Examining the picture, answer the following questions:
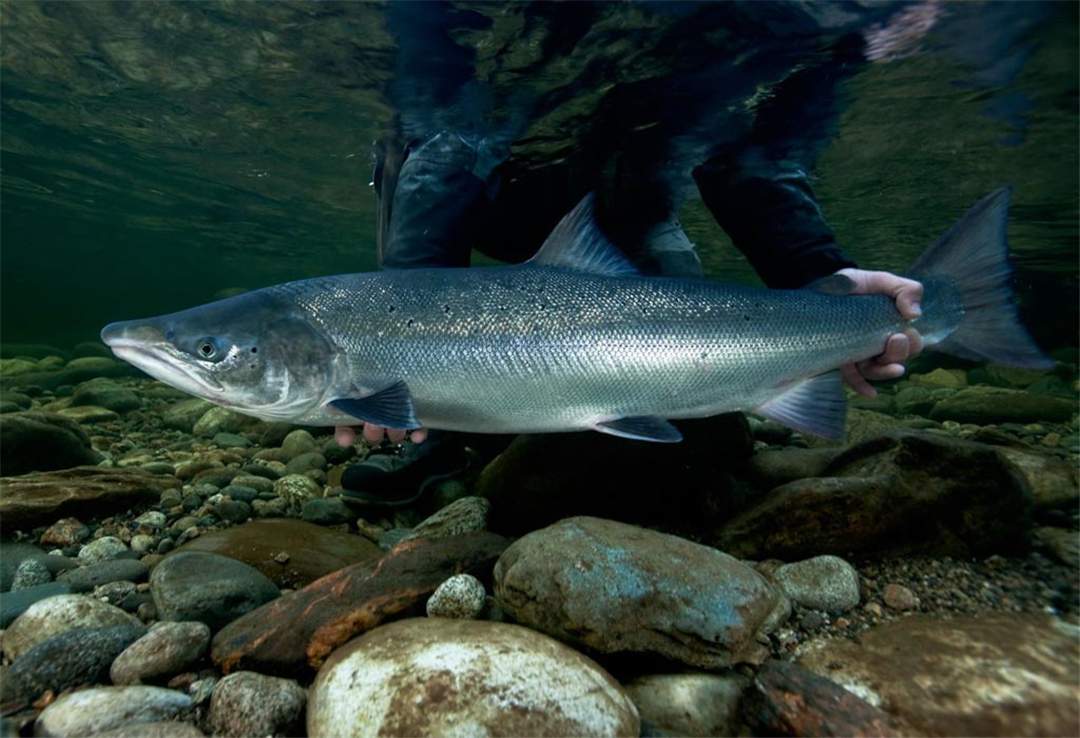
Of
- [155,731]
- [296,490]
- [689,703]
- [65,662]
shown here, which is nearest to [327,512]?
[296,490]

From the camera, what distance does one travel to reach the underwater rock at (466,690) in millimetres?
1496

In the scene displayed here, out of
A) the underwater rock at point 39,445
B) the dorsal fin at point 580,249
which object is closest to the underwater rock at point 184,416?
the underwater rock at point 39,445

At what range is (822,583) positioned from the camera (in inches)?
89.4

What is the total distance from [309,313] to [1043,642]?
3379 millimetres

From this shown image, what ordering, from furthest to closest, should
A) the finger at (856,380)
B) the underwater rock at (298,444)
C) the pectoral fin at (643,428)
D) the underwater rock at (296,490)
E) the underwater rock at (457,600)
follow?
the underwater rock at (298,444) < the underwater rock at (296,490) < the finger at (856,380) < the pectoral fin at (643,428) < the underwater rock at (457,600)

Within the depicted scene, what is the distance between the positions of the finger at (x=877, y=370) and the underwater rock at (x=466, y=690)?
243 cm

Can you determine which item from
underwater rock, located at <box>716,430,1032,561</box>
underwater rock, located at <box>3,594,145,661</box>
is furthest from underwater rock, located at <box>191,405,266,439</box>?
underwater rock, located at <box>716,430,1032,561</box>

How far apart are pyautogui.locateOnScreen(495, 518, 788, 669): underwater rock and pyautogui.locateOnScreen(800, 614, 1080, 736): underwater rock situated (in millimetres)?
289

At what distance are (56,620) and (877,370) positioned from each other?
4209mm

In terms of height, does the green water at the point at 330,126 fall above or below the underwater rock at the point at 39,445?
above

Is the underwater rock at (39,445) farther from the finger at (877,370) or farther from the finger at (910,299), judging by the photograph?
the finger at (910,299)

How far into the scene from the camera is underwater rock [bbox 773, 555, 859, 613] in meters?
2.22

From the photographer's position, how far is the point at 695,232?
54.0 ft

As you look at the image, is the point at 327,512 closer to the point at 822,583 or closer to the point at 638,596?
the point at 638,596
